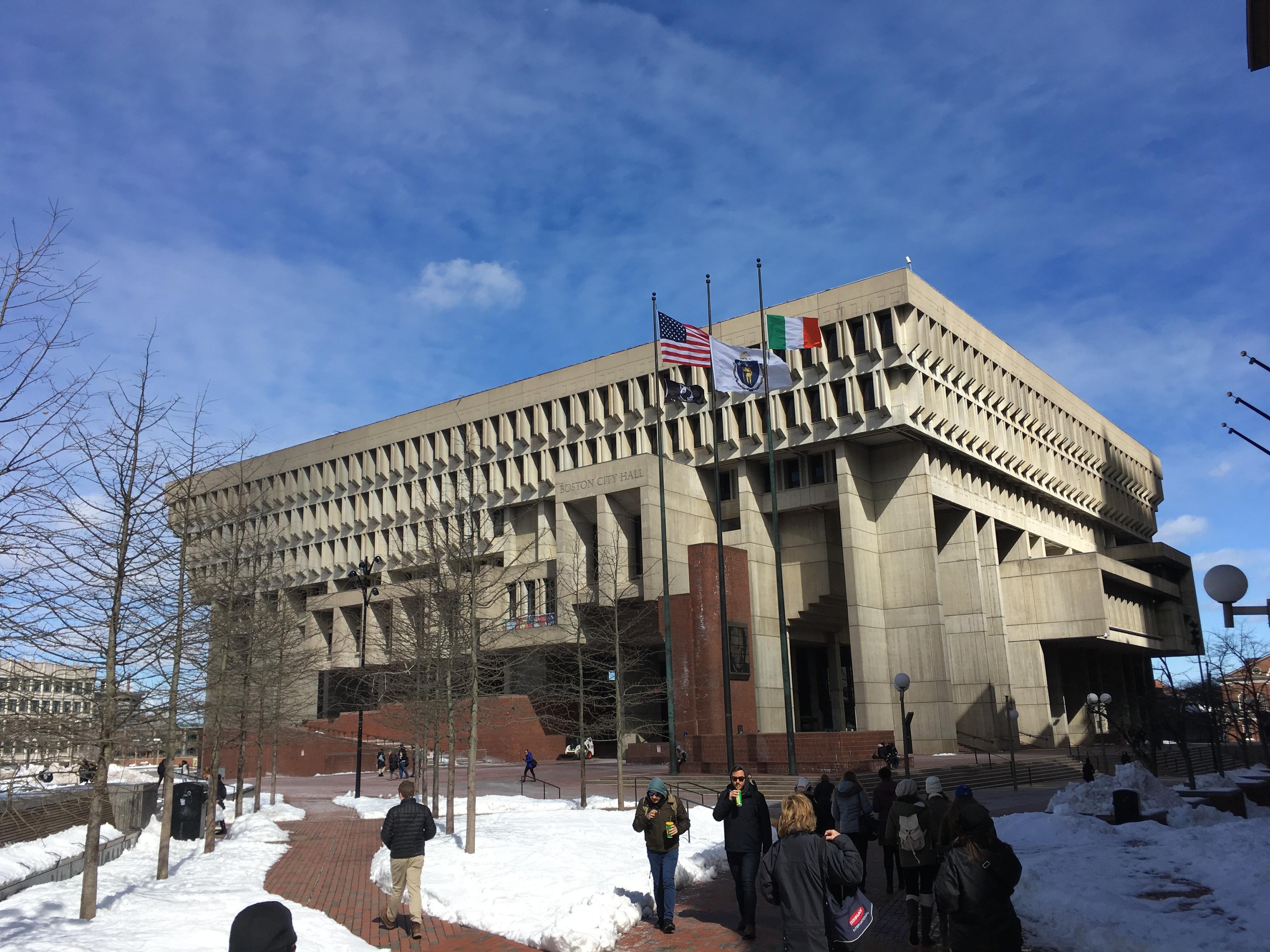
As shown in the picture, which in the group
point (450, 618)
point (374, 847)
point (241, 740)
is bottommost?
point (374, 847)

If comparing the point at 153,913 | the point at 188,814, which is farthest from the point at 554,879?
the point at 188,814

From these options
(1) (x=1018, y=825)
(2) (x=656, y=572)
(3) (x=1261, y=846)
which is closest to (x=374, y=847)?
(1) (x=1018, y=825)

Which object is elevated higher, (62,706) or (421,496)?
(421,496)

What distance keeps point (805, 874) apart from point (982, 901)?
1211 millimetres

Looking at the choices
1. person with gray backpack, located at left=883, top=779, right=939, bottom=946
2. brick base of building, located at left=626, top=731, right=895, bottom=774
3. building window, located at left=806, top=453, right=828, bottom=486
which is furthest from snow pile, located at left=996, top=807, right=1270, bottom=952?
building window, located at left=806, top=453, right=828, bottom=486

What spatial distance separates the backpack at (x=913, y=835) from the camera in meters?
9.79

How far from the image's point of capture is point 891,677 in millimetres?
48219

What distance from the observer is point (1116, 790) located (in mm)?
16906

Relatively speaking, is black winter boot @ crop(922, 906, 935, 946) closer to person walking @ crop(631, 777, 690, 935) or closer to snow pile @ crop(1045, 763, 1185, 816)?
person walking @ crop(631, 777, 690, 935)

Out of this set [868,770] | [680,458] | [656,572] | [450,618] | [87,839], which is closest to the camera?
[87,839]

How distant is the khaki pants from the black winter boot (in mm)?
5219

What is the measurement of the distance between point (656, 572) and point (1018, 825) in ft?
104

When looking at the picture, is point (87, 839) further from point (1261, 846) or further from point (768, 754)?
point (768, 754)

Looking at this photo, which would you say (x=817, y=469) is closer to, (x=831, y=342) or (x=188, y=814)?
(x=831, y=342)
